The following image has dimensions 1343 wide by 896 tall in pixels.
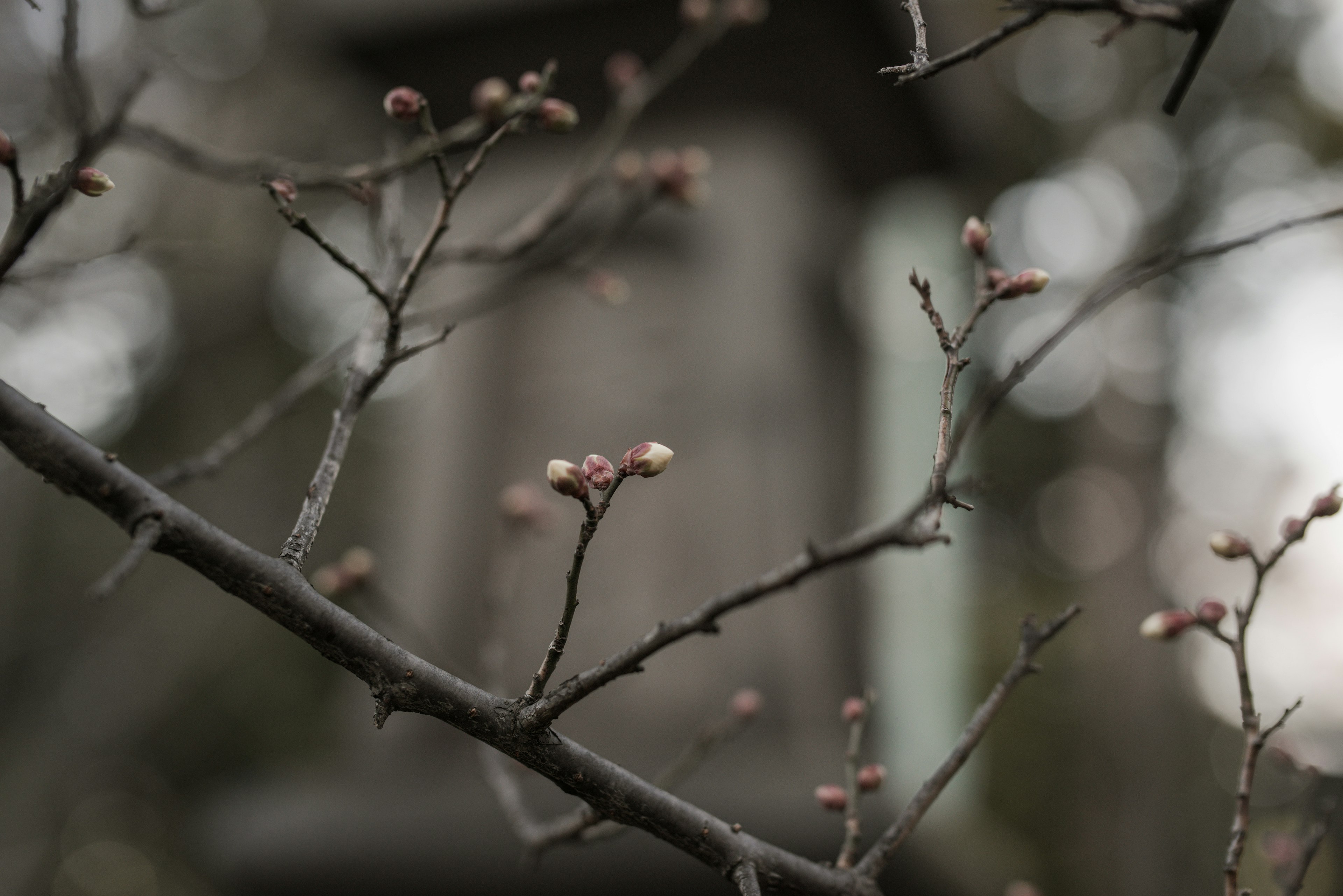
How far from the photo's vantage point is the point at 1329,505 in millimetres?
821

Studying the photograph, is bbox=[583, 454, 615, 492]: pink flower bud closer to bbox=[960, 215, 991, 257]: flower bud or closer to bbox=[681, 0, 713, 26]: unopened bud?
bbox=[960, 215, 991, 257]: flower bud

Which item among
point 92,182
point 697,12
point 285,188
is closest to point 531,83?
point 285,188

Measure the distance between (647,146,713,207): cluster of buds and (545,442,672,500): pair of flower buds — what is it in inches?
31.1

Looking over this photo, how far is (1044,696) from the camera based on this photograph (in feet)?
22.2

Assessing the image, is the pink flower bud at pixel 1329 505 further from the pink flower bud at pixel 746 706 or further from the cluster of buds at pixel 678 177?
the cluster of buds at pixel 678 177

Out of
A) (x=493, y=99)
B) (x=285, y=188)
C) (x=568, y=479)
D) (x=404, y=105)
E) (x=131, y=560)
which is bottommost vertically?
(x=131, y=560)

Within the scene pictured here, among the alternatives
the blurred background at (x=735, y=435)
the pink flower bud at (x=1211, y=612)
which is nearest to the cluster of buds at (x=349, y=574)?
the blurred background at (x=735, y=435)

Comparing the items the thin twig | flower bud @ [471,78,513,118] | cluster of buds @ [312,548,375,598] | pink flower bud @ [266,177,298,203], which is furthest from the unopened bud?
the thin twig

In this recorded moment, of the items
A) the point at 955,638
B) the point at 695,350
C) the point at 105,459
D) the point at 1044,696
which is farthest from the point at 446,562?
the point at 1044,696

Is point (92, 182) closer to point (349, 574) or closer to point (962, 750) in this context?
point (349, 574)

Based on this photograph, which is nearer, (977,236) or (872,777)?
(977,236)

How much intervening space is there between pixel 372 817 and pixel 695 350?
4.69 ft

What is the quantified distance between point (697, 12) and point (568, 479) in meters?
0.97

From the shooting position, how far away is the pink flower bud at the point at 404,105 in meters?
0.88
